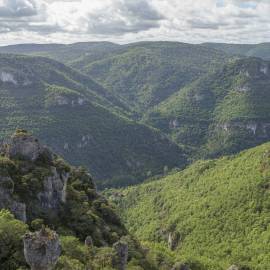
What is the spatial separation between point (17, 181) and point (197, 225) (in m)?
118

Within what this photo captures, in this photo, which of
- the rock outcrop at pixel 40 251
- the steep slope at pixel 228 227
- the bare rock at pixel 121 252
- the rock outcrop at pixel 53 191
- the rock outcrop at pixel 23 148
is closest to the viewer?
the rock outcrop at pixel 40 251

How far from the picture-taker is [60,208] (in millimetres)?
79125

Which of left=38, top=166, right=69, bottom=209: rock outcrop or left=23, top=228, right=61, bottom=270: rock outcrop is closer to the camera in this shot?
left=23, top=228, right=61, bottom=270: rock outcrop

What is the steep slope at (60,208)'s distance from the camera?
198 ft

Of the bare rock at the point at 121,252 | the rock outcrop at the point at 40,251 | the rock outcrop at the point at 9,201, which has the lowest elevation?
the bare rock at the point at 121,252

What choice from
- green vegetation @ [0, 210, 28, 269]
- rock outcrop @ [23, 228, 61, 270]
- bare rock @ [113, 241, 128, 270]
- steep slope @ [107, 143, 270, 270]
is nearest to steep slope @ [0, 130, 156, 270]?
bare rock @ [113, 241, 128, 270]

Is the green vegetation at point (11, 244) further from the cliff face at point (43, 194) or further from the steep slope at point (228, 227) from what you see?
the steep slope at point (228, 227)

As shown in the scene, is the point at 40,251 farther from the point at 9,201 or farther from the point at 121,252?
the point at 9,201

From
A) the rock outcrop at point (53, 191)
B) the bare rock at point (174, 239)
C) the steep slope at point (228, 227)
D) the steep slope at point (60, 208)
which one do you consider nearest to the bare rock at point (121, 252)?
the steep slope at point (60, 208)

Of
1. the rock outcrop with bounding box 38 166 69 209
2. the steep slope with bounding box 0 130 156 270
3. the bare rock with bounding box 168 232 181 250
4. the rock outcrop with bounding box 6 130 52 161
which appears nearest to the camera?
the steep slope with bounding box 0 130 156 270

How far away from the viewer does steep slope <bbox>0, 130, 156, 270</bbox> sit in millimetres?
60312

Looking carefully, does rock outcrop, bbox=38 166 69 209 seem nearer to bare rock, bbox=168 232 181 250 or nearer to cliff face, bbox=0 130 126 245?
cliff face, bbox=0 130 126 245

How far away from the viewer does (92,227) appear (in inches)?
3125

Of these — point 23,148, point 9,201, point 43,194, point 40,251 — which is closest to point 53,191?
point 43,194
